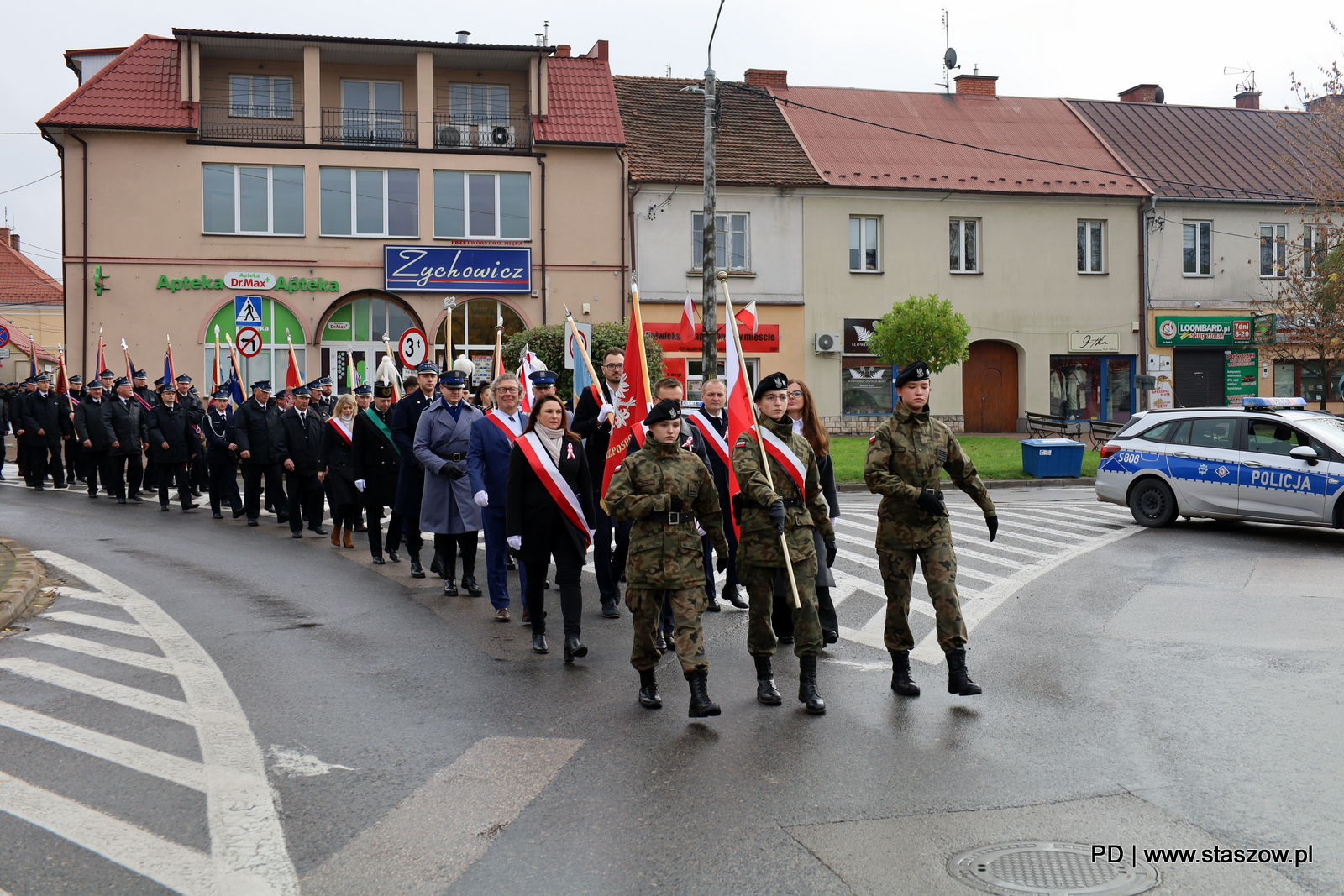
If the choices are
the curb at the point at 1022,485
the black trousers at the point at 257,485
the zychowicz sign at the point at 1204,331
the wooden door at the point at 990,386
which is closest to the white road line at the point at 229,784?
the black trousers at the point at 257,485

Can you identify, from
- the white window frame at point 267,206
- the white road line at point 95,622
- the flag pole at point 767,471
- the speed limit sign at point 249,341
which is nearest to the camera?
the flag pole at point 767,471

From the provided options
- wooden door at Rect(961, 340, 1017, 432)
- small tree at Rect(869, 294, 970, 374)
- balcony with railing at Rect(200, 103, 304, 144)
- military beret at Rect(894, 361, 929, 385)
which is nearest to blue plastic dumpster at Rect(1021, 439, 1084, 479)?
small tree at Rect(869, 294, 970, 374)

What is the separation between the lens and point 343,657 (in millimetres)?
7773

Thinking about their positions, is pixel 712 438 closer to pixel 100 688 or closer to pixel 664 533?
pixel 664 533

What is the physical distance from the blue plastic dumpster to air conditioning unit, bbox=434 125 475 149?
17.8 meters

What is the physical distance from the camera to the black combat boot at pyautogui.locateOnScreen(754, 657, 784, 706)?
6570 millimetres

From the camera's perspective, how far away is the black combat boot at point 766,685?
6.57 metres

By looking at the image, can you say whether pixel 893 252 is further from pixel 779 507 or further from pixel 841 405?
pixel 779 507

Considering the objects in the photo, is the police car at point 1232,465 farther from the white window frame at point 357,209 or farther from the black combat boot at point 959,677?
the white window frame at point 357,209

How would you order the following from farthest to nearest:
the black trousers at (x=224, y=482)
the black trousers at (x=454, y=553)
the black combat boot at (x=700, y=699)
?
the black trousers at (x=224, y=482) → the black trousers at (x=454, y=553) → the black combat boot at (x=700, y=699)

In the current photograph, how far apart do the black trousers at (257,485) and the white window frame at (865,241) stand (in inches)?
868

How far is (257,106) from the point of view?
31.7 meters

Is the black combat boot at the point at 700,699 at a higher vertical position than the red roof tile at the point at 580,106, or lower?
lower

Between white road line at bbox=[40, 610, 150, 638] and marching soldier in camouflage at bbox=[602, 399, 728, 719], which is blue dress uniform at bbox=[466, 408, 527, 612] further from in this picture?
marching soldier in camouflage at bbox=[602, 399, 728, 719]
